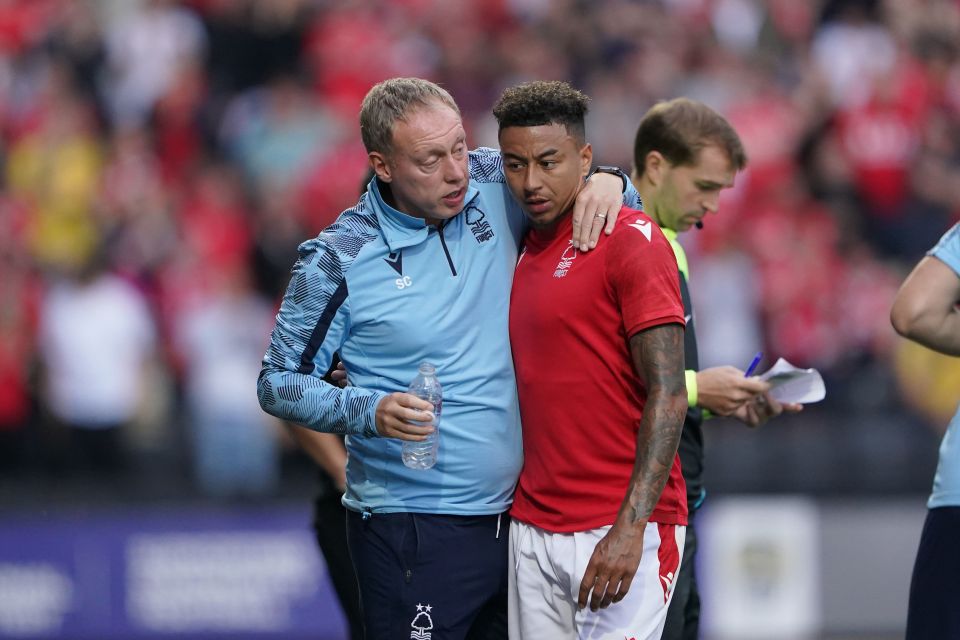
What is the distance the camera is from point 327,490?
5.65m

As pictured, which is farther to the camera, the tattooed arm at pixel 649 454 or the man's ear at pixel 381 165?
the man's ear at pixel 381 165

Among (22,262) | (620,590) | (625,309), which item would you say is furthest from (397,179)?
Result: (22,262)

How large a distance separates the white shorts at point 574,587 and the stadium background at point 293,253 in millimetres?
5200

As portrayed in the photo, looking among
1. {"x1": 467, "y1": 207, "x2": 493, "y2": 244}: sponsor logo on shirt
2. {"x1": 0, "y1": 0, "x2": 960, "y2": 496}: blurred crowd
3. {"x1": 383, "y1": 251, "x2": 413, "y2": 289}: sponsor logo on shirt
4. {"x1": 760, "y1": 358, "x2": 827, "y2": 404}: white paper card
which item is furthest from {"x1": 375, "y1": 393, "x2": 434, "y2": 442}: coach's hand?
{"x1": 0, "y1": 0, "x2": 960, "y2": 496}: blurred crowd

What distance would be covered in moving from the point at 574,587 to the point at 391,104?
5.16ft

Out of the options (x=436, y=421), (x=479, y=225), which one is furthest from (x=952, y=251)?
(x=436, y=421)

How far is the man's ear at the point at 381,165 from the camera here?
444 cm

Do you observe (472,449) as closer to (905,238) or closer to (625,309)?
(625,309)

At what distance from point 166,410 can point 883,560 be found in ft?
17.0

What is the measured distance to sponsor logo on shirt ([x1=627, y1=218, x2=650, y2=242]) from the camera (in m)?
4.20

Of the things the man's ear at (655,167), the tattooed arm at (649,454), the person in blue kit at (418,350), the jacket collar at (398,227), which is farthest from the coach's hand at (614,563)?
the man's ear at (655,167)

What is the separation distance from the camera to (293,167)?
39.1 ft

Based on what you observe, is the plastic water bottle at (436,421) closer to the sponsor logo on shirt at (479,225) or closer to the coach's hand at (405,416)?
the coach's hand at (405,416)

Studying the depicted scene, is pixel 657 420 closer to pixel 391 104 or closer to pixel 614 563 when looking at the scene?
pixel 614 563
